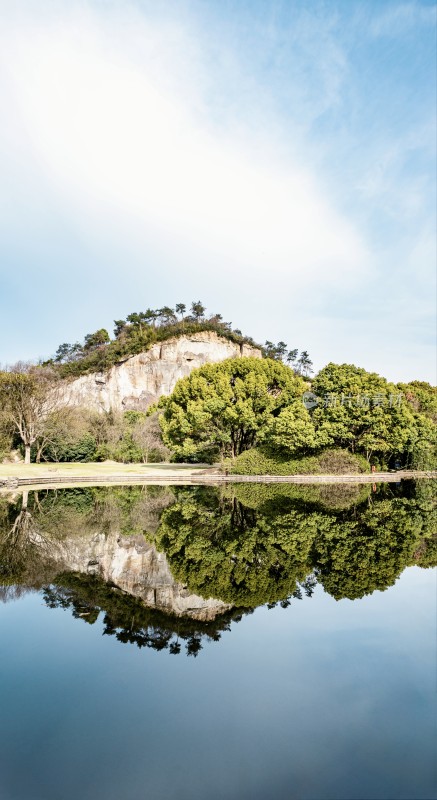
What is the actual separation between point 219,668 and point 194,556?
4951 millimetres

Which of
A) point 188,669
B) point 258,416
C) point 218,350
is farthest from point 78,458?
point 188,669

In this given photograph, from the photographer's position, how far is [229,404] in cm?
3359

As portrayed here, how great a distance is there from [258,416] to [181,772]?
29.2 metres

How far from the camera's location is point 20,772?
155 inches

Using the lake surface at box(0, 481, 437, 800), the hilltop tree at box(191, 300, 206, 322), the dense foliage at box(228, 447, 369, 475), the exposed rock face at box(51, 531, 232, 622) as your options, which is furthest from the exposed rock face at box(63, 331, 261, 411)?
the lake surface at box(0, 481, 437, 800)

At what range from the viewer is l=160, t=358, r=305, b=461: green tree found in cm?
3306

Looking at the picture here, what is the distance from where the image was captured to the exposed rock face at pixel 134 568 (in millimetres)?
7504

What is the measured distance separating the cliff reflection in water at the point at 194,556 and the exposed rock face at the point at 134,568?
0.09ft

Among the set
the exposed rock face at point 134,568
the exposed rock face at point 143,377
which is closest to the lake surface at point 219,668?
the exposed rock face at point 134,568

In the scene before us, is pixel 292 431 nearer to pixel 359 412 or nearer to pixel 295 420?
pixel 295 420

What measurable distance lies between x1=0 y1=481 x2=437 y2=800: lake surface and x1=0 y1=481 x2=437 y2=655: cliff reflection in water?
6 cm

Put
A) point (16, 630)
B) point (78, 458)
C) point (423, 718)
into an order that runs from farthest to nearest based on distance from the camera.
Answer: point (78, 458), point (16, 630), point (423, 718)

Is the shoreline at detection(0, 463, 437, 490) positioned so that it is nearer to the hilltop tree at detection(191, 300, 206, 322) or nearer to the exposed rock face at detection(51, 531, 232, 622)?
the exposed rock face at detection(51, 531, 232, 622)

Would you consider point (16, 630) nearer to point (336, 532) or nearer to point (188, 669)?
point (188, 669)
